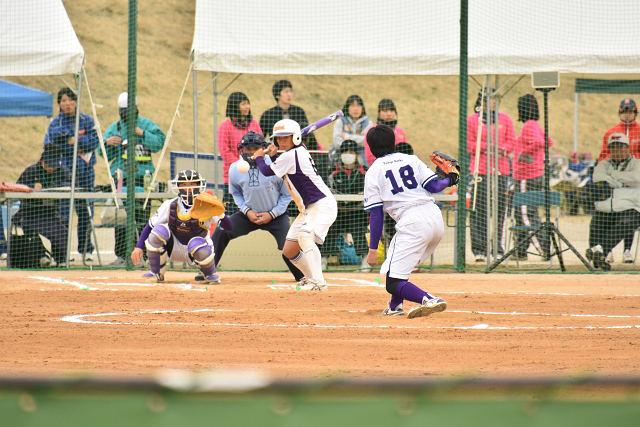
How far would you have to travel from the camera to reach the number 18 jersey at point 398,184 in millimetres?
6109

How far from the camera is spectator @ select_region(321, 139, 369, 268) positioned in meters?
10.8

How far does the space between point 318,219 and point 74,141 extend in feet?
15.8

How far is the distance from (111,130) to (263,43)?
125 inches

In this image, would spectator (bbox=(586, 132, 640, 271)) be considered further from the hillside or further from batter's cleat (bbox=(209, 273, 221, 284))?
the hillside

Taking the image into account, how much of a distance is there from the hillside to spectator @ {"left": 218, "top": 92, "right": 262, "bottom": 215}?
72.1 feet

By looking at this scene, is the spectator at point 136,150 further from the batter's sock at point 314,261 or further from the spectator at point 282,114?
the batter's sock at point 314,261

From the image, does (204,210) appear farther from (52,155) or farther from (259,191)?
(52,155)

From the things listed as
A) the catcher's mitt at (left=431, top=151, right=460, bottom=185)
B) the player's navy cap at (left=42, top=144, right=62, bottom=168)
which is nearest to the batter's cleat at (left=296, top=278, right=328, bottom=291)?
the catcher's mitt at (left=431, top=151, right=460, bottom=185)

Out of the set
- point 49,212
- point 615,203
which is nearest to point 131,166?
point 49,212

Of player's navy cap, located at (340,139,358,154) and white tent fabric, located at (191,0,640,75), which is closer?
white tent fabric, located at (191,0,640,75)

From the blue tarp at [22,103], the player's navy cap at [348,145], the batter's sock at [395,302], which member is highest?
the blue tarp at [22,103]

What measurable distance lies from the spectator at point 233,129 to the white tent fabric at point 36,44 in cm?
222

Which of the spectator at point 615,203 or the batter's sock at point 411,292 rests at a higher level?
the spectator at point 615,203

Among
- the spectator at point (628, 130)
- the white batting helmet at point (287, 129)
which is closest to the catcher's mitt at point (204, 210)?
the white batting helmet at point (287, 129)
